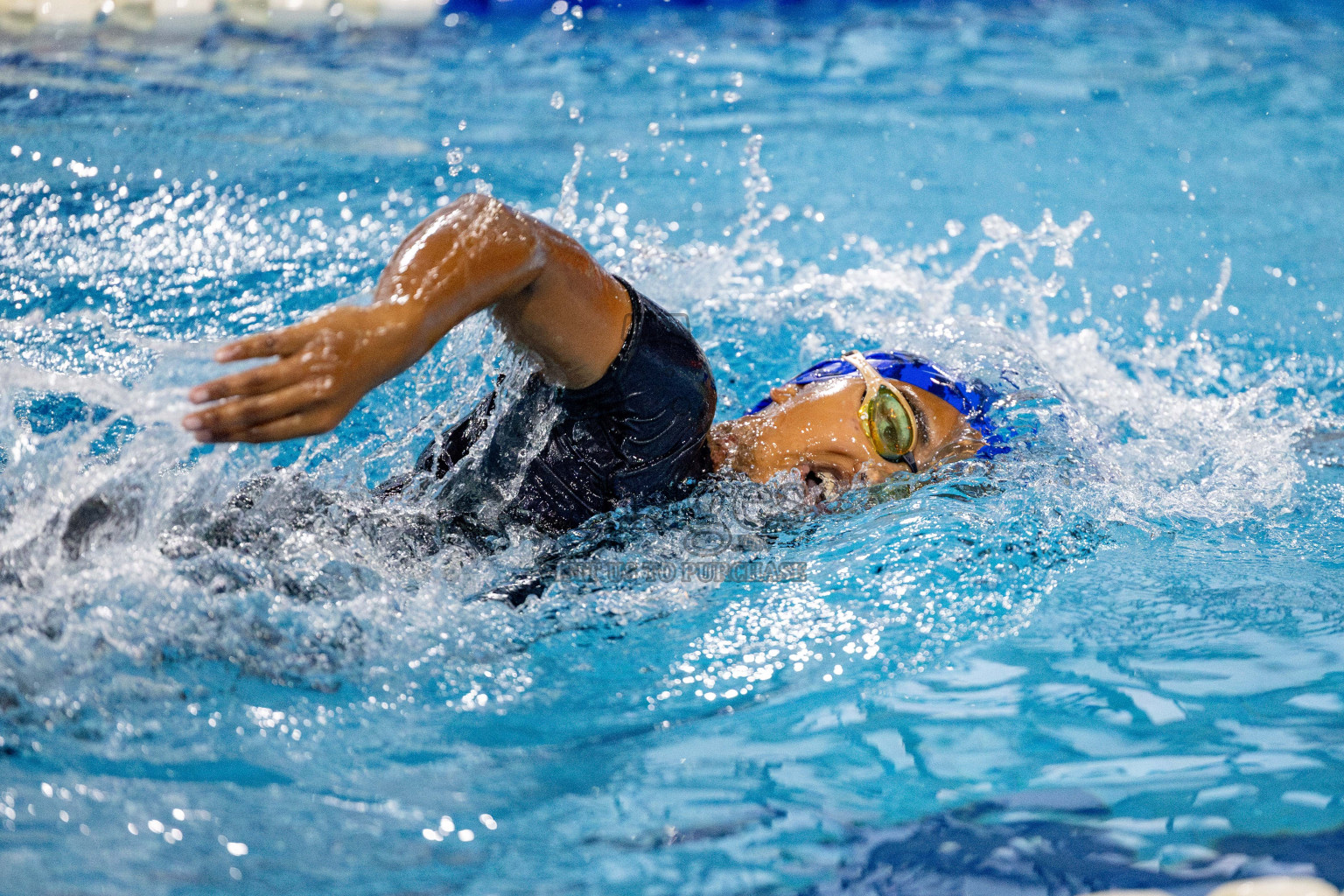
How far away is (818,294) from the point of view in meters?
3.59

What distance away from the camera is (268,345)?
52.3 inches

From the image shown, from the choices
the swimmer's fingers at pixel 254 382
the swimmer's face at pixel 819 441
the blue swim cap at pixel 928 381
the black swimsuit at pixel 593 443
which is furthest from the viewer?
the blue swim cap at pixel 928 381

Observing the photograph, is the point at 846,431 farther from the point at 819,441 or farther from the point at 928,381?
the point at 928,381

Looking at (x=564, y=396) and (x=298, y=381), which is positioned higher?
(x=298, y=381)

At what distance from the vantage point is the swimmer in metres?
1.35

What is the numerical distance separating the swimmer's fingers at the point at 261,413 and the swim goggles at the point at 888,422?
1.18 meters

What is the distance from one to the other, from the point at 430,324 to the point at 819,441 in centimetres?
99

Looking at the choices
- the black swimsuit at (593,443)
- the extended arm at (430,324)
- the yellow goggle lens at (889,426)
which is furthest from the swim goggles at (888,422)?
the extended arm at (430,324)

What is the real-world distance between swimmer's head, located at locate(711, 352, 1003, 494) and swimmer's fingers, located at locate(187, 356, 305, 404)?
1.06m

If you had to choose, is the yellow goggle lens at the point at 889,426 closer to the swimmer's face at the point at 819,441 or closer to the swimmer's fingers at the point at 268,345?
the swimmer's face at the point at 819,441

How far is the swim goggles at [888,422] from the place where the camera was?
2207 mm

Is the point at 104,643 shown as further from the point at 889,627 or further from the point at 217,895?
the point at 889,627

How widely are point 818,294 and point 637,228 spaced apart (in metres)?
0.76

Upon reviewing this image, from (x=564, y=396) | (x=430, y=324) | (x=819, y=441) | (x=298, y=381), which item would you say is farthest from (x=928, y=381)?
(x=298, y=381)
